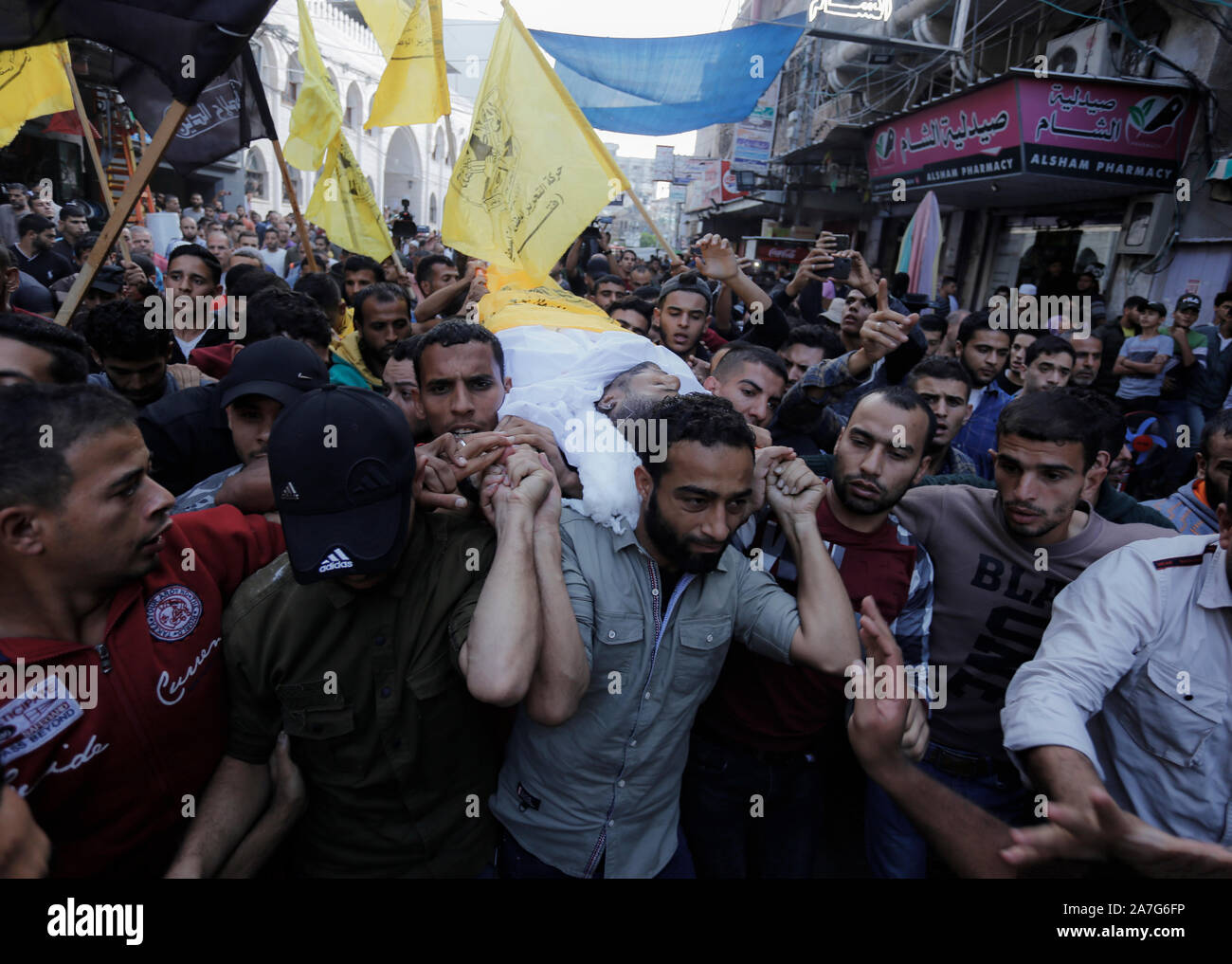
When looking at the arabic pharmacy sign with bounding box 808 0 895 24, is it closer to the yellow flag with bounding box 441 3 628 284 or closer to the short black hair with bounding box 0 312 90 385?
the yellow flag with bounding box 441 3 628 284

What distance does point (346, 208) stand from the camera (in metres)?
5.37

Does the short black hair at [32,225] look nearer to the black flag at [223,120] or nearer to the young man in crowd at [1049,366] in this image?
the black flag at [223,120]

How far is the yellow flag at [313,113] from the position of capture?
535 cm

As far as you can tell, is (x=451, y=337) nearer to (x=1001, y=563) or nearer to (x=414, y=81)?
(x=1001, y=563)

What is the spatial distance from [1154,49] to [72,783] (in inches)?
435

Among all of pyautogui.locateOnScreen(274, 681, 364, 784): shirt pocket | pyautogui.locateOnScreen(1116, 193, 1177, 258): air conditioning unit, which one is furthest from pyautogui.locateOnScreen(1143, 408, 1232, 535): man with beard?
pyautogui.locateOnScreen(1116, 193, 1177, 258): air conditioning unit

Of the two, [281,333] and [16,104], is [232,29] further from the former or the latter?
[16,104]

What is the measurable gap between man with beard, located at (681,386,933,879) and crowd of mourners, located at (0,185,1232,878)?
0.5 inches

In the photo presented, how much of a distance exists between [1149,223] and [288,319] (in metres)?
10.00

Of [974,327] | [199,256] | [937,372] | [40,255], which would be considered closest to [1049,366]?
[974,327]

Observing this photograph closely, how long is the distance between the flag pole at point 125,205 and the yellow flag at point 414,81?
7.57ft

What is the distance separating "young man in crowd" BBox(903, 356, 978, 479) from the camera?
10.8ft

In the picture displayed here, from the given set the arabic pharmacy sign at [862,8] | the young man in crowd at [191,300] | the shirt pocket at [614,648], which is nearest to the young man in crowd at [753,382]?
the shirt pocket at [614,648]

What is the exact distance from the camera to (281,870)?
1.79 meters
